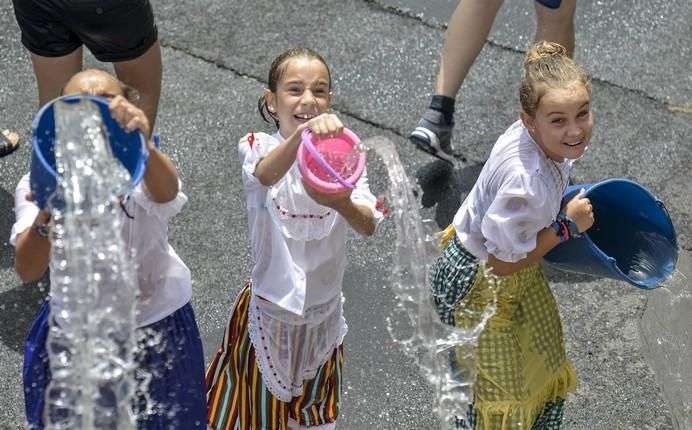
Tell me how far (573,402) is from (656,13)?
8.69 ft

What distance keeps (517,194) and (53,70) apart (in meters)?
1.94

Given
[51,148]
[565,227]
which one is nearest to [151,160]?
[51,148]

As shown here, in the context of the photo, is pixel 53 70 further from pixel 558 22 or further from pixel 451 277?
pixel 558 22

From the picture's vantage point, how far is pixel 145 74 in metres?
4.06

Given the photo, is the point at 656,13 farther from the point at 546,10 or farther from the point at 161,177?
the point at 161,177

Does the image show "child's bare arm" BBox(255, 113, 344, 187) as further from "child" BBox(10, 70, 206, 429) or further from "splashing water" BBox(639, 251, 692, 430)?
"splashing water" BBox(639, 251, 692, 430)

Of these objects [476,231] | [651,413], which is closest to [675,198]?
[651,413]

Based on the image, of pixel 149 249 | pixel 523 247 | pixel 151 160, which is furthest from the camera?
pixel 523 247

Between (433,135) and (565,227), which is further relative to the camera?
(433,135)

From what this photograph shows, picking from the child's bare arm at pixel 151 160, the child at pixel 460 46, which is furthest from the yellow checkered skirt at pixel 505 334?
the child at pixel 460 46

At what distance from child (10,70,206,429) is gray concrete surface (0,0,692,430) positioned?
76cm

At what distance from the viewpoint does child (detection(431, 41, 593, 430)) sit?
115 inches

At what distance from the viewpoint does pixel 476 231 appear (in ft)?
10.1

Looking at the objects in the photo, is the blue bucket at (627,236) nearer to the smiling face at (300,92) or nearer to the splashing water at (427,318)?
the splashing water at (427,318)
